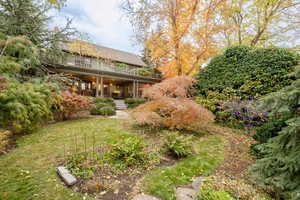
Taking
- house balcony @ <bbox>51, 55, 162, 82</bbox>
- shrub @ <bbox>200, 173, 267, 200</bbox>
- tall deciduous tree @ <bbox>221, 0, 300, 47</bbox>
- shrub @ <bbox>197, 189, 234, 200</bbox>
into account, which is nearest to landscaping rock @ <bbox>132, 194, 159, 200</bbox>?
shrub @ <bbox>197, 189, 234, 200</bbox>

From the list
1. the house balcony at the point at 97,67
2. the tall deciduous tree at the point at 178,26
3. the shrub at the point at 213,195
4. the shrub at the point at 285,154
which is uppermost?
the tall deciduous tree at the point at 178,26

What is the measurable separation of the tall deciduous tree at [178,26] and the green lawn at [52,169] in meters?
6.93

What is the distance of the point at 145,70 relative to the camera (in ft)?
56.0

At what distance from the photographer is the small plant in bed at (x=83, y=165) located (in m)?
2.41

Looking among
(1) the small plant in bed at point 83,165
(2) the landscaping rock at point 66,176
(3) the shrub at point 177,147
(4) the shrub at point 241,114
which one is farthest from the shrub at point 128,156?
(4) the shrub at point 241,114

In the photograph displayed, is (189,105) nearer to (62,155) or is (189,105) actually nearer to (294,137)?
(294,137)

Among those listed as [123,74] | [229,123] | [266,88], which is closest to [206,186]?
[229,123]

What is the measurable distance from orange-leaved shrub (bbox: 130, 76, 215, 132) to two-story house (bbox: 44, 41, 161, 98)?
4345mm

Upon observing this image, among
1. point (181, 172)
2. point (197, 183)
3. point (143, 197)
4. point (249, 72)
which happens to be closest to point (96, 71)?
point (249, 72)

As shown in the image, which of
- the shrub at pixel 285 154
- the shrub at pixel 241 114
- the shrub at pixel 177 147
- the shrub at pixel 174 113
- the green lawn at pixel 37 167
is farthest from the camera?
the shrub at pixel 241 114

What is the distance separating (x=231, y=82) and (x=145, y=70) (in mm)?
11769

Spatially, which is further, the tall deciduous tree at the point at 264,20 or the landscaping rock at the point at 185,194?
the tall deciduous tree at the point at 264,20

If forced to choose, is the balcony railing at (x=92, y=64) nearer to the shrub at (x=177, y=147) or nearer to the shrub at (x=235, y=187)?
the shrub at (x=177, y=147)

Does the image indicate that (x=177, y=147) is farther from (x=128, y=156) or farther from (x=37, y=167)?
(x=37, y=167)
